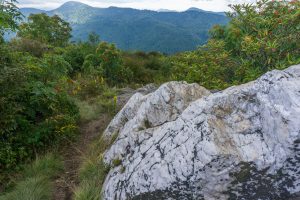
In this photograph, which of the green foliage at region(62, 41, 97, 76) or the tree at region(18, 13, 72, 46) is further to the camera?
the tree at region(18, 13, 72, 46)

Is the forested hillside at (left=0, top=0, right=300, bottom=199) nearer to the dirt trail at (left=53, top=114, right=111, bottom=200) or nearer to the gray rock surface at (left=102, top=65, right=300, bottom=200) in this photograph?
the dirt trail at (left=53, top=114, right=111, bottom=200)

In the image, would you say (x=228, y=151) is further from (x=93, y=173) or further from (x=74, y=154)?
(x=74, y=154)

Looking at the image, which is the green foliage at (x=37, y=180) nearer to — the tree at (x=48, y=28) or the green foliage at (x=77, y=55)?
the green foliage at (x=77, y=55)

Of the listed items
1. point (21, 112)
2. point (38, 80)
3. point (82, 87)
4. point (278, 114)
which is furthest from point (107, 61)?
point (278, 114)

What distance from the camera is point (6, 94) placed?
5.67m

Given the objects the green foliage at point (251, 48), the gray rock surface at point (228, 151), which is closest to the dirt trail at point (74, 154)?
the gray rock surface at point (228, 151)

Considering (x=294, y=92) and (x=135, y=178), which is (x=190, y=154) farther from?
(x=294, y=92)

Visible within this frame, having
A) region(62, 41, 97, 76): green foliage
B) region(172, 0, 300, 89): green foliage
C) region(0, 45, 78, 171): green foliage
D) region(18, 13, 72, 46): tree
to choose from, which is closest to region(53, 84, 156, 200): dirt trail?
region(0, 45, 78, 171): green foliage

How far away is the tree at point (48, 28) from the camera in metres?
24.4

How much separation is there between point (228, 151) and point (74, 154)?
3.79 m

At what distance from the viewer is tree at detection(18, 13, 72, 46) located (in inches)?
962

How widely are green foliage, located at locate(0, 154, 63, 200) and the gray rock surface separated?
105cm

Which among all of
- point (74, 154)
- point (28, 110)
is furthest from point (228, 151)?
point (28, 110)

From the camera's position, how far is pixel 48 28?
86.9 feet
